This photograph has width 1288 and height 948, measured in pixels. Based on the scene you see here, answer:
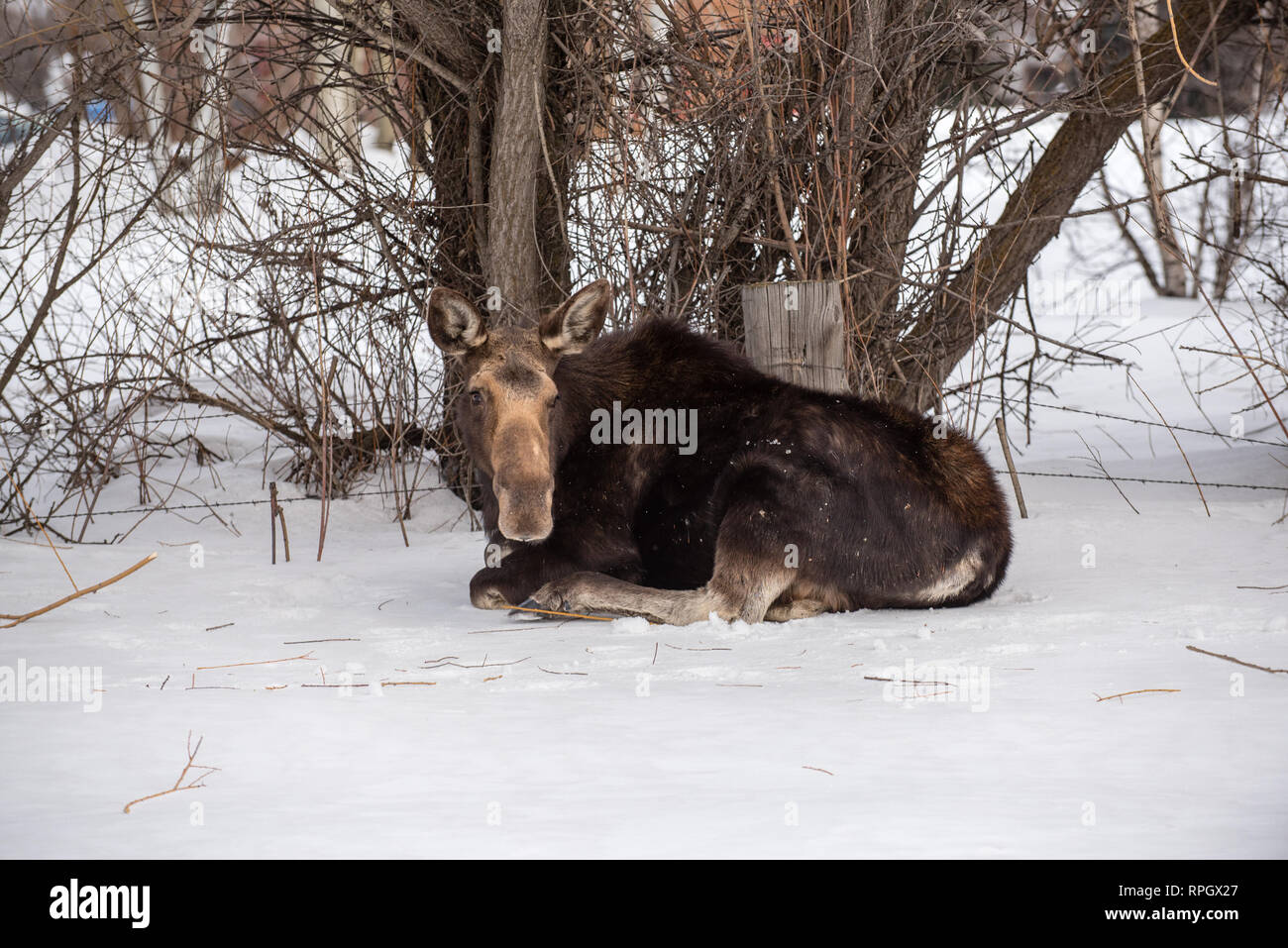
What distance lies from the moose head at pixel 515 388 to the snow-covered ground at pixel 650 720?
21.8 inches

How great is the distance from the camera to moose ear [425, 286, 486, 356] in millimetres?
5621

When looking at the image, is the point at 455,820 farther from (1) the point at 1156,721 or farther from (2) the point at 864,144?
(2) the point at 864,144

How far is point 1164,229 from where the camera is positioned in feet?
21.7

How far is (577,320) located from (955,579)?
78.2 inches

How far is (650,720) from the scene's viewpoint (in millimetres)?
3916

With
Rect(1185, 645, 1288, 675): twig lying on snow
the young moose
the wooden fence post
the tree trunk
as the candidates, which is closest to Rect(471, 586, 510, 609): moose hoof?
the young moose

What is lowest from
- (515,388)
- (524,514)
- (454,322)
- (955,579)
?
(955,579)

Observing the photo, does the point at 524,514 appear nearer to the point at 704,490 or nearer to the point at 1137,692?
the point at 704,490

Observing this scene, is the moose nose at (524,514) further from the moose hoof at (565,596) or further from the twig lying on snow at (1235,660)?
the twig lying on snow at (1235,660)

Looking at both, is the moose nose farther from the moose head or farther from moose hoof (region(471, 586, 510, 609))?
moose hoof (region(471, 586, 510, 609))

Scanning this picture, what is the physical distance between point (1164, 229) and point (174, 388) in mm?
7098

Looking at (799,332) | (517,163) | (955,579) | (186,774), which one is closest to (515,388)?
(799,332)

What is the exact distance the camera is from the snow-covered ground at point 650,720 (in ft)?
9.90

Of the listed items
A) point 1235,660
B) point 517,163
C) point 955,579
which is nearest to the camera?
point 1235,660
